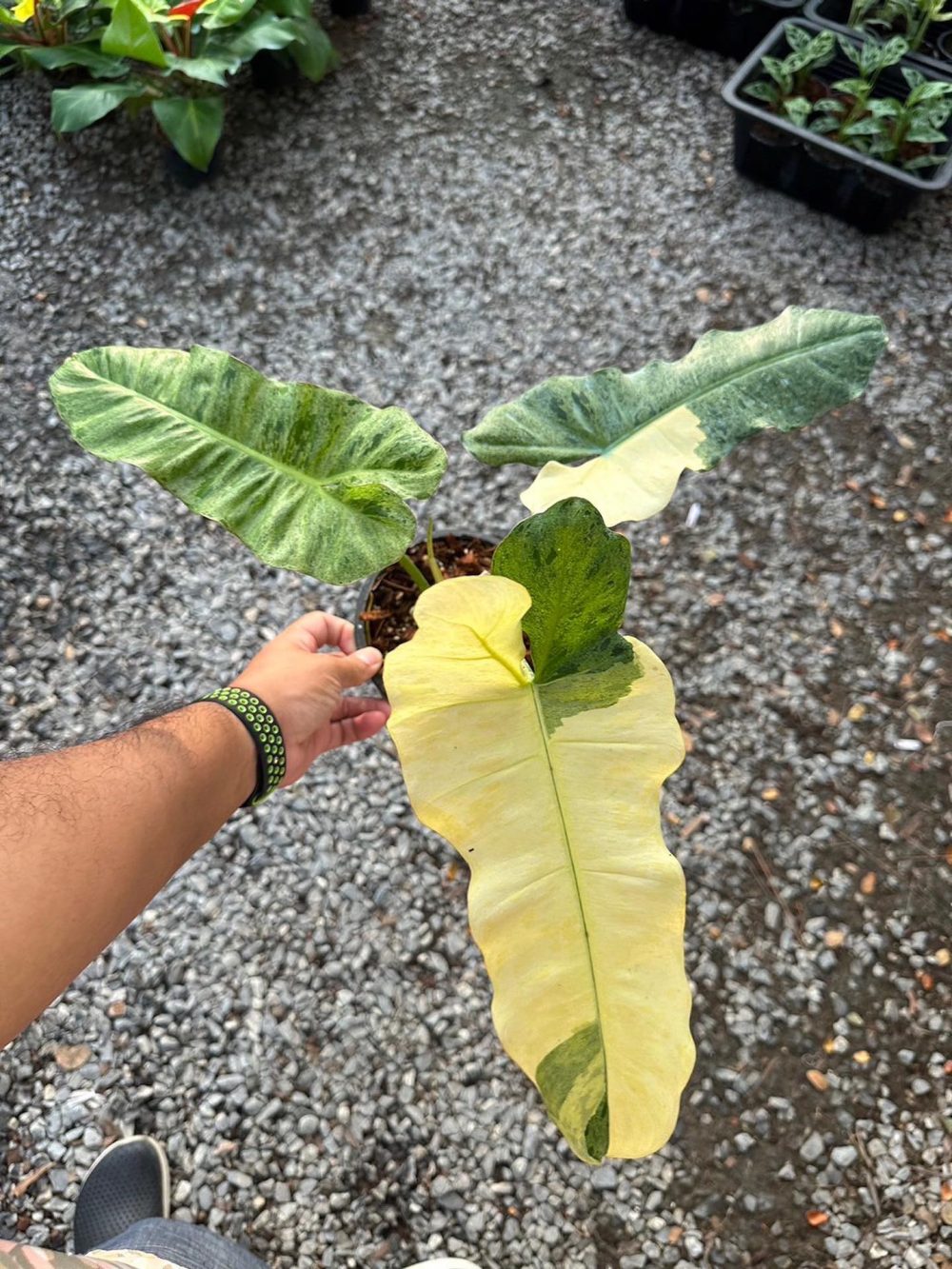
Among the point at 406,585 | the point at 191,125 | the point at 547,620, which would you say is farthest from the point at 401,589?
the point at 191,125

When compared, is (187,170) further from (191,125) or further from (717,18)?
(717,18)

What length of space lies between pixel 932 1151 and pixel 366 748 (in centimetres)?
114

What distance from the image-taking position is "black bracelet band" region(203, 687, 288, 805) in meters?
1.37

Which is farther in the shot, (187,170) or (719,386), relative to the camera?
(187,170)

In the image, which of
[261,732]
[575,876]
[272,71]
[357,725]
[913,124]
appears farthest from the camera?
[272,71]

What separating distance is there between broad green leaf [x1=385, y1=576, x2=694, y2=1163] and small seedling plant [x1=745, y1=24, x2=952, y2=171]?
184 cm

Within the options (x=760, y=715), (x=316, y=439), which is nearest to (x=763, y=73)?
(x=760, y=715)

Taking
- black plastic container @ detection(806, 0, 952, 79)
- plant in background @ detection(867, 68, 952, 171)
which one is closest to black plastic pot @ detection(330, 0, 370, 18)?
black plastic container @ detection(806, 0, 952, 79)

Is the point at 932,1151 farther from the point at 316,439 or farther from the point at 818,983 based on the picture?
the point at 316,439

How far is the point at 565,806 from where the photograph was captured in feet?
3.30

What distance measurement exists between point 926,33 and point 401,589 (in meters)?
2.19

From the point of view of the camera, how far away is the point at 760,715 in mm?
1865

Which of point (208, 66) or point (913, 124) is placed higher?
point (208, 66)

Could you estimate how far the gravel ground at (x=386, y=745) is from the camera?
5.04ft
